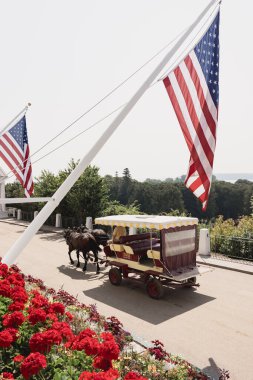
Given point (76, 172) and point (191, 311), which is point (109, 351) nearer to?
point (76, 172)

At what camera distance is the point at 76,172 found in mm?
6816

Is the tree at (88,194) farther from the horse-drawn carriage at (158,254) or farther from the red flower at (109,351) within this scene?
the red flower at (109,351)

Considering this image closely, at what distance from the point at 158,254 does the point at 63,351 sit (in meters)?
6.01

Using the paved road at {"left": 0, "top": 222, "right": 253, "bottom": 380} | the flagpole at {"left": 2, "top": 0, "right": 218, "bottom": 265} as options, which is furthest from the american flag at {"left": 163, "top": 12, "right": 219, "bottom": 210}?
the paved road at {"left": 0, "top": 222, "right": 253, "bottom": 380}

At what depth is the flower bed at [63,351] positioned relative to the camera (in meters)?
3.79

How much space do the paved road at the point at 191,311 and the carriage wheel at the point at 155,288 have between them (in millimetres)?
215

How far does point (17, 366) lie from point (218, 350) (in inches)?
184

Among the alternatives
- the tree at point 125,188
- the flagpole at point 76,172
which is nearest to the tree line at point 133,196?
the tree at point 125,188

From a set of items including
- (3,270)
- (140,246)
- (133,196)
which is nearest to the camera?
(3,270)

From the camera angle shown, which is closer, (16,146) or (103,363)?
(103,363)

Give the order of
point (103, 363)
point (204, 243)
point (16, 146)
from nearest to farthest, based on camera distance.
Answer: point (103, 363) < point (16, 146) < point (204, 243)

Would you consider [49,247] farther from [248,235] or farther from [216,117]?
[216,117]

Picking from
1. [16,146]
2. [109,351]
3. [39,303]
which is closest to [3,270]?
[39,303]

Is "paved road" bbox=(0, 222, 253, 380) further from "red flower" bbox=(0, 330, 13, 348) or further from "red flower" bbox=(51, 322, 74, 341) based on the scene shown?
"red flower" bbox=(0, 330, 13, 348)
